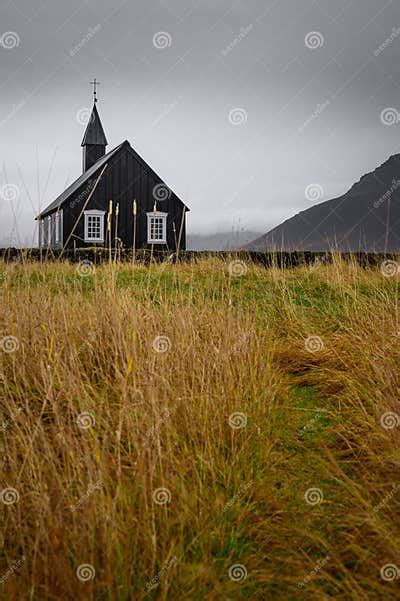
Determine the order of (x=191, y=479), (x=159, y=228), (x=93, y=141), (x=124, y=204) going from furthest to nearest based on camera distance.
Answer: (x=93, y=141)
(x=159, y=228)
(x=124, y=204)
(x=191, y=479)

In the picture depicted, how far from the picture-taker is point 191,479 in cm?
225

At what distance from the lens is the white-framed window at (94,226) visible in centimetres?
2273

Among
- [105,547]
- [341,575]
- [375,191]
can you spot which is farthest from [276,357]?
[375,191]

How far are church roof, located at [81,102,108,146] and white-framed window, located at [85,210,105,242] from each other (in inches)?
197

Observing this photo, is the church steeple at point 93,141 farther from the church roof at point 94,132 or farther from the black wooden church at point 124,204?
the black wooden church at point 124,204

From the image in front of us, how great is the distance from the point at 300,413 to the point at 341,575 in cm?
159

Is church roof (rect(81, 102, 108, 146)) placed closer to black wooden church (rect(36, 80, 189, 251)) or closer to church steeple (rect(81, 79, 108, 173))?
church steeple (rect(81, 79, 108, 173))

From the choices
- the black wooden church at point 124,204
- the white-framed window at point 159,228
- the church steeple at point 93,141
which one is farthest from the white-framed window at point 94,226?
the church steeple at point 93,141

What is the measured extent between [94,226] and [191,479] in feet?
71.6

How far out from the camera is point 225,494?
7.48 ft

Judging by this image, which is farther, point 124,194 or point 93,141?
point 93,141

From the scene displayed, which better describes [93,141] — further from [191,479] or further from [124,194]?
[191,479]

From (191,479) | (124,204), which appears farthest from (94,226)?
(191,479)

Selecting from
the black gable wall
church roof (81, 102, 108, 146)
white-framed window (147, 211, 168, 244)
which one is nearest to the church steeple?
church roof (81, 102, 108, 146)
